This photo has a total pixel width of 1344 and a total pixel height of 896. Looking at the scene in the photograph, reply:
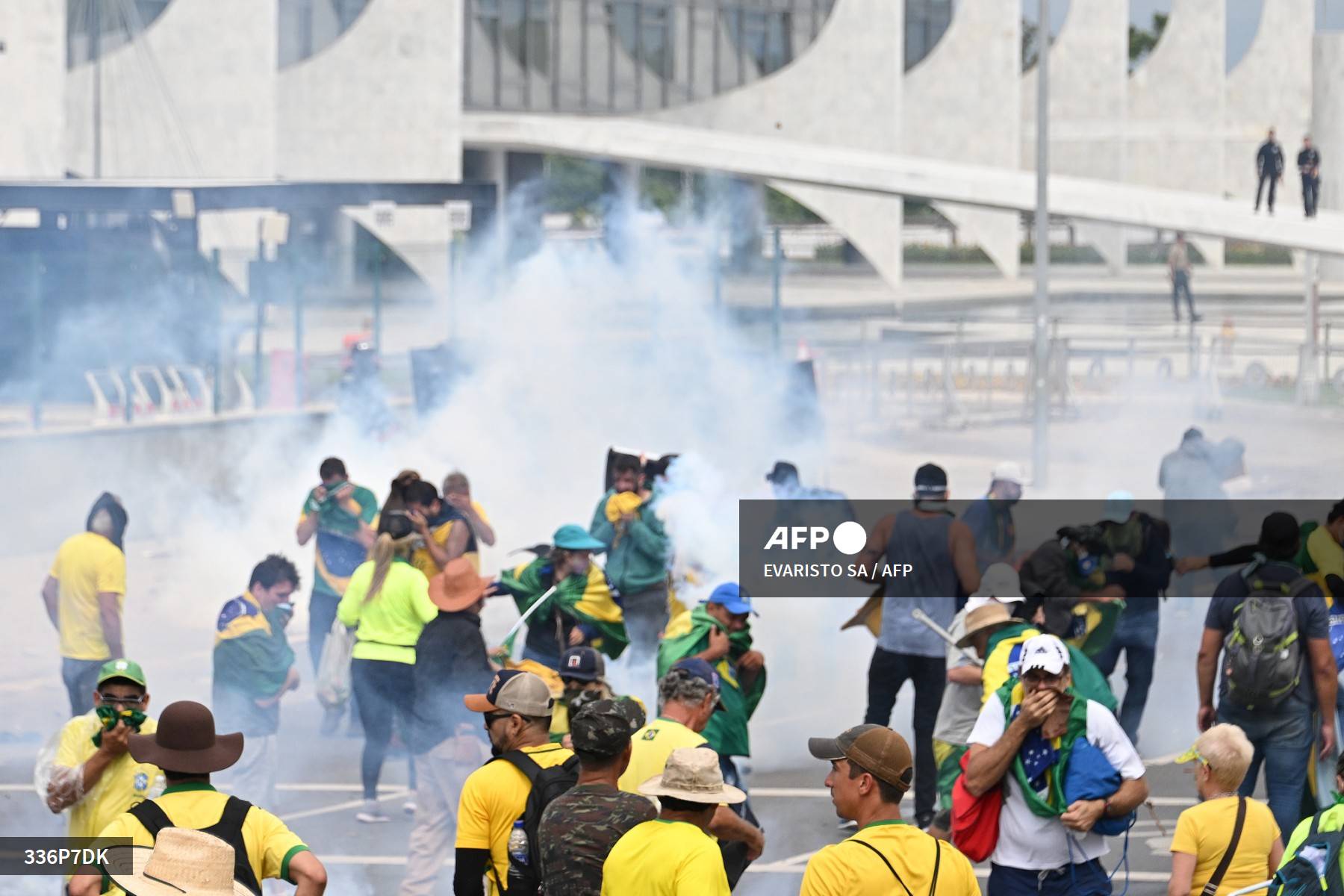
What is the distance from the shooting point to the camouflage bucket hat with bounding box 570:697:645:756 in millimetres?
4590

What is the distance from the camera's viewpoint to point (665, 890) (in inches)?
168

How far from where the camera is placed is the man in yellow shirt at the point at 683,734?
17.1 ft

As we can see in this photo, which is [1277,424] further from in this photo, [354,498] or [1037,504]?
[354,498]

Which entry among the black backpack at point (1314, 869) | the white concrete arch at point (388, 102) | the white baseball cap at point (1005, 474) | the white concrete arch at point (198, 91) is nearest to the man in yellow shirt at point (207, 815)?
the black backpack at point (1314, 869)

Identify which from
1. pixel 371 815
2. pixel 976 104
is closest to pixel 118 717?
pixel 371 815

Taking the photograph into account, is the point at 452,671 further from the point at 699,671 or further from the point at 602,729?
the point at 602,729

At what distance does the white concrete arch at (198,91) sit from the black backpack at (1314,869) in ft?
112

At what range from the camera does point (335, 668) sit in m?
9.16

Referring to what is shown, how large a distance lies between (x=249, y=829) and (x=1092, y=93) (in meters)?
52.2

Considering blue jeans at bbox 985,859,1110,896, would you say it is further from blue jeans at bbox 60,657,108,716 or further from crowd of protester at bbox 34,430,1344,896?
blue jeans at bbox 60,657,108,716

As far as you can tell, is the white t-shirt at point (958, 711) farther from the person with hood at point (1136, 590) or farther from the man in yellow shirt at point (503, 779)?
the man in yellow shirt at point (503, 779)

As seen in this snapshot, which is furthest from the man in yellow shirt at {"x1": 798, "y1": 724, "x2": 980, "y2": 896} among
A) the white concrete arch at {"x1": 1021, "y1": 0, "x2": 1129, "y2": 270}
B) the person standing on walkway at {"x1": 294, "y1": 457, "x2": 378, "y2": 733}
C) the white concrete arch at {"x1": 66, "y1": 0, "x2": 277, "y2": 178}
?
the white concrete arch at {"x1": 1021, "y1": 0, "x2": 1129, "y2": 270}

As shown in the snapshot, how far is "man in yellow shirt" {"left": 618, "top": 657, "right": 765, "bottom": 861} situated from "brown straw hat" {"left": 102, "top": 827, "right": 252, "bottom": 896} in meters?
1.55

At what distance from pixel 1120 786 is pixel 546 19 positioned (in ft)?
141
